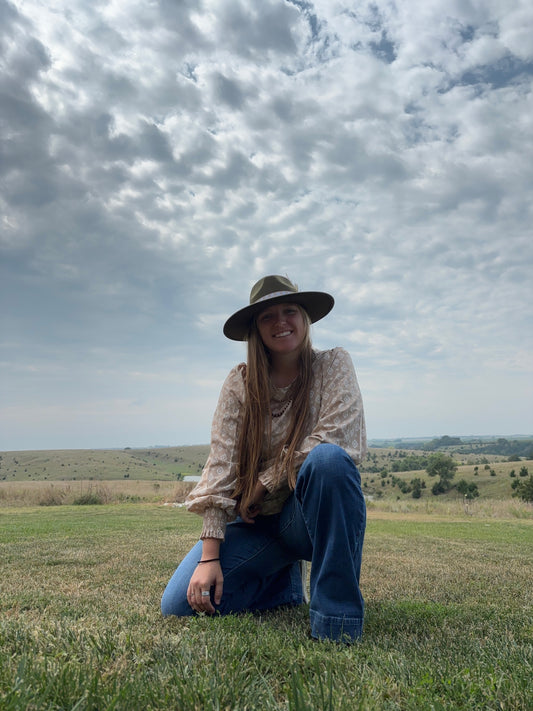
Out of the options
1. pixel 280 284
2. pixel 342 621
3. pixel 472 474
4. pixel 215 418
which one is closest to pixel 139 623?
pixel 342 621

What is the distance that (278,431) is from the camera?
329 centimetres

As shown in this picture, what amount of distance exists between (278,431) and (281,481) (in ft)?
1.41

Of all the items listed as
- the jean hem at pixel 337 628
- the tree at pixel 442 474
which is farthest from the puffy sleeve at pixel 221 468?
the tree at pixel 442 474

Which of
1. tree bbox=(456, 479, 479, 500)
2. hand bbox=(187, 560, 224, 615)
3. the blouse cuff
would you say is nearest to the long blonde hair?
the blouse cuff

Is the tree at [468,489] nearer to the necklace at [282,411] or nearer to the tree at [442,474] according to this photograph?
the tree at [442,474]

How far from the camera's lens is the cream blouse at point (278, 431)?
2.97m

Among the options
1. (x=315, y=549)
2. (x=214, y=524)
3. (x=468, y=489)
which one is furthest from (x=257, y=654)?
(x=468, y=489)

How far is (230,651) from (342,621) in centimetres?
78

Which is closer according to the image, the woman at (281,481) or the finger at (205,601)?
the woman at (281,481)

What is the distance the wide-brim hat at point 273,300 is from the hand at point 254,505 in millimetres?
1165

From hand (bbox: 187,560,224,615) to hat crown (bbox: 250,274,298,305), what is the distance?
177 centimetres

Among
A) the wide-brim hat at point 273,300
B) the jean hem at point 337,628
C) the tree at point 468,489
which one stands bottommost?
the tree at point 468,489

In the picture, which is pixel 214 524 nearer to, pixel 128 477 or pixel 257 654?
pixel 257 654

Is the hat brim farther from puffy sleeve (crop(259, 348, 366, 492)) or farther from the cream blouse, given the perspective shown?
puffy sleeve (crop(259, 348, 366, 492))
